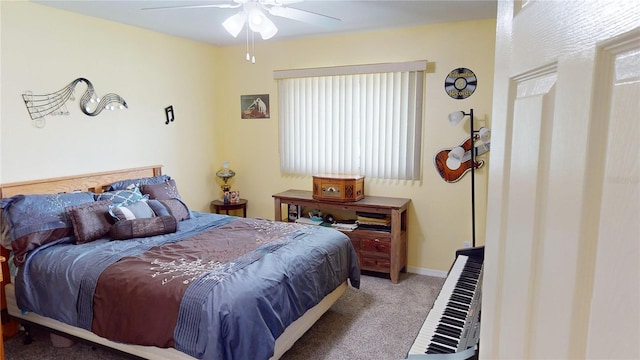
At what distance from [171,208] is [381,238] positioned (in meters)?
1.98

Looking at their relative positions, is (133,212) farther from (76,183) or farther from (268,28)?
(268,28)

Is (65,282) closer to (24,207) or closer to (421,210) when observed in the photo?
(24,207)

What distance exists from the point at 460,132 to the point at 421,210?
878mm

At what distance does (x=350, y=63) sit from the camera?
423 centimetres

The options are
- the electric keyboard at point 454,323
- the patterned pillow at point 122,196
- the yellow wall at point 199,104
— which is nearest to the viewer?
the electric keyboard at point 454,323

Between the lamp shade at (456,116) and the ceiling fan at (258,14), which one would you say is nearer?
the ceiling fan at (258,14)

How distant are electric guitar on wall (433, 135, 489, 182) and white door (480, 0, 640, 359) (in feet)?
10.5

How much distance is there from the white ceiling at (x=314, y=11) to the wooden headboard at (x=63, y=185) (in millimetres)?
Result: 1388

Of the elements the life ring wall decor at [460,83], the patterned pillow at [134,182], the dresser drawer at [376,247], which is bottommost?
the dresser drawer at [376,247]

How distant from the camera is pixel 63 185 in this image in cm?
329

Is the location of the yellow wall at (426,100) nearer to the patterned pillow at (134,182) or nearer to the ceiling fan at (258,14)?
the patterned pillow at (134,182)

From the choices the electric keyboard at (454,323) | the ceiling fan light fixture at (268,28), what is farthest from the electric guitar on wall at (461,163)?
the ceiling fan light fixture at (268,28)

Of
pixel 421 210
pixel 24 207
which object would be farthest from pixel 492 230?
pixel 421 210

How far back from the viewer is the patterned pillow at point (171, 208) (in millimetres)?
3314
